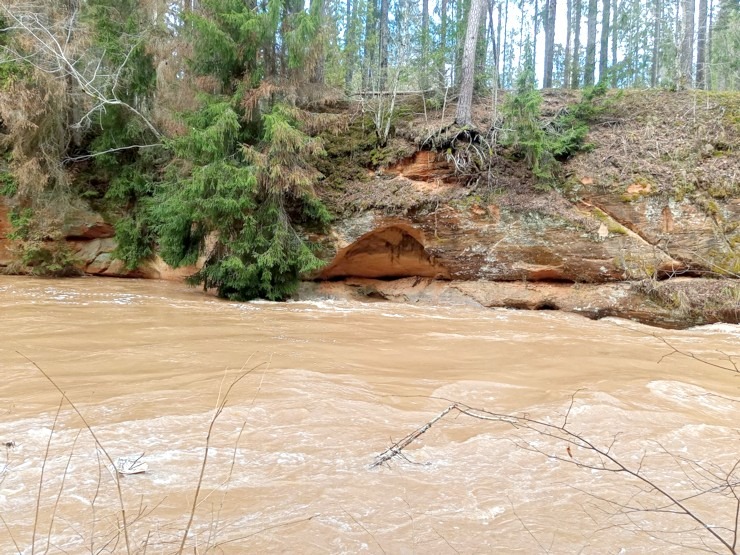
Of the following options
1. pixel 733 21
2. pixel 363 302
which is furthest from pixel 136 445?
pixel 733 21

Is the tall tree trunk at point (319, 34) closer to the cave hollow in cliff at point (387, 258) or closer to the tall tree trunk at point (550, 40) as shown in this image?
the cave hollow in cliff at point (387, 258)

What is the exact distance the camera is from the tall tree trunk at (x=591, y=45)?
48.4ft

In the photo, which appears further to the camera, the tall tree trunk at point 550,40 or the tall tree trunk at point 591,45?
the tall tree trunk at point 550,40

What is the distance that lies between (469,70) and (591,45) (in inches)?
355

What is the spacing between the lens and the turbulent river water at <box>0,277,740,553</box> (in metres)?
1.78

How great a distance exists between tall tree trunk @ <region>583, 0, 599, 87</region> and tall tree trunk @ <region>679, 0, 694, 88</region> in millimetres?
2546

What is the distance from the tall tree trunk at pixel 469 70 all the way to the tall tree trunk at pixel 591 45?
5.15 meters

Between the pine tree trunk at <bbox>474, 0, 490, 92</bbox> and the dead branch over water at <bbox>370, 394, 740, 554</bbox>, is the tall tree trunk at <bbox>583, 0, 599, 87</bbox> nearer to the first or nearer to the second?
the pine tree trunk at <bbox>474, 0, 490, 92</bbox>

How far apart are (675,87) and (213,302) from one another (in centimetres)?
1211

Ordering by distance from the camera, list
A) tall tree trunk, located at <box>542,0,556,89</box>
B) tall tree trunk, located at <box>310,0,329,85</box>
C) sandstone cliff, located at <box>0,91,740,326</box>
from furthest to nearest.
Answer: tall tree trunk, located at <box>542,0,556,89</box> < tall tree trunk, located at <box>310,0,329,85</box> < sandstone cliff, located at <box>0,91,740,326</box>

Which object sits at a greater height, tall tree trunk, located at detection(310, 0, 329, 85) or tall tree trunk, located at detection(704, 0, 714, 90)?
tall tree trunk, located at detection(704, 0, 714, 90)

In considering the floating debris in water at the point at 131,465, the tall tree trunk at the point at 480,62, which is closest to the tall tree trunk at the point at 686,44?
the tall tree trunk at the point at 480,62

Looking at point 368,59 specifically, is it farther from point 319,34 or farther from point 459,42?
point 319,34

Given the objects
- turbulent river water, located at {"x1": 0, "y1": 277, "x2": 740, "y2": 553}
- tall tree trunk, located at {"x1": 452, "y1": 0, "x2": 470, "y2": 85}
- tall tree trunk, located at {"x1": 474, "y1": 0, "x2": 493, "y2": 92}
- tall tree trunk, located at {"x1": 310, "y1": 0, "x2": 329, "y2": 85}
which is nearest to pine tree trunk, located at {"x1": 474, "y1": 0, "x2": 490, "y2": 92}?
tall tree trunk, located at {"x1": 474, "y1": 0, "x2": 493, "y2": 92}
